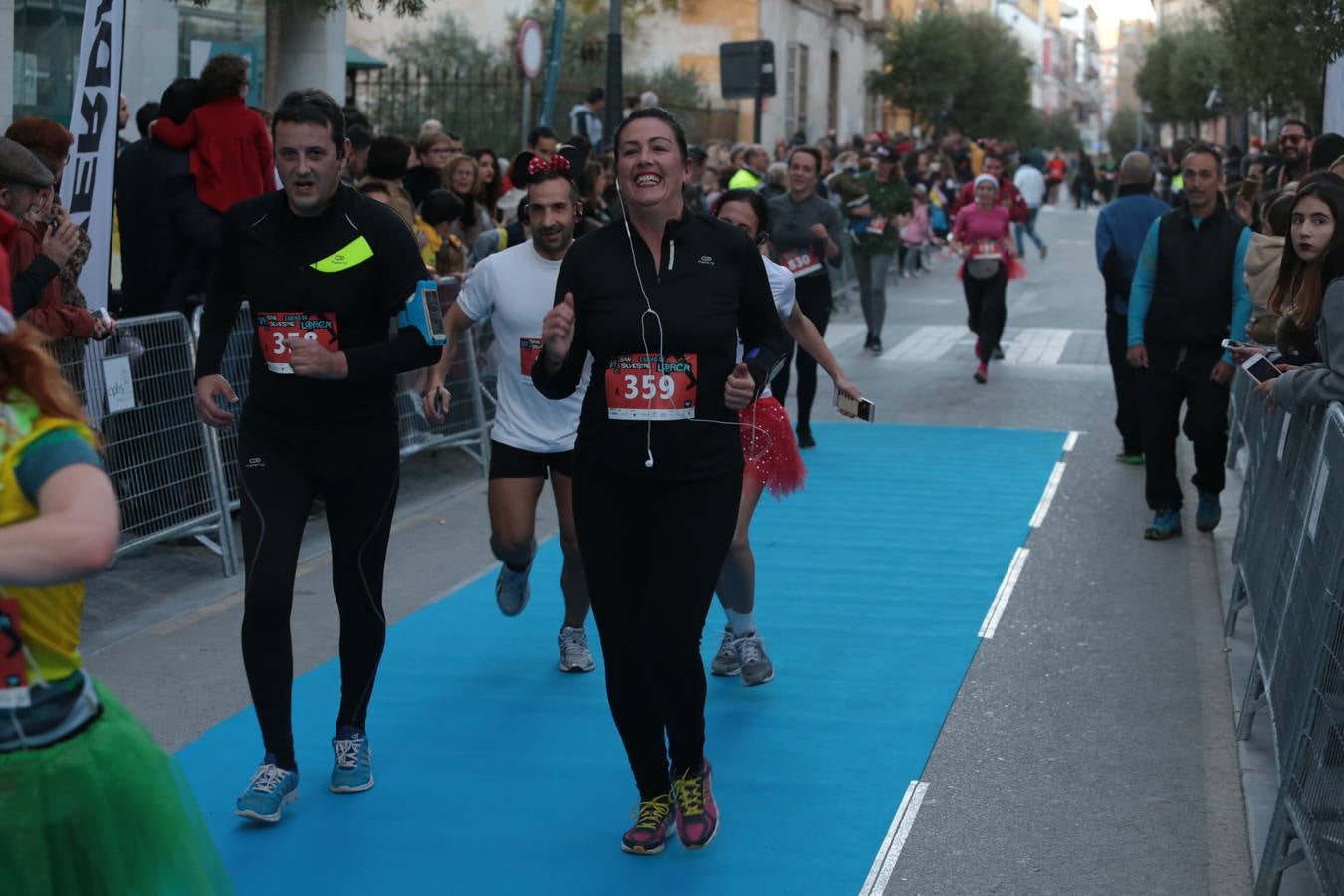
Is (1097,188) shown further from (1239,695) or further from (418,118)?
(1239,695)

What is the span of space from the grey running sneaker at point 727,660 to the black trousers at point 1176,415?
3.43m

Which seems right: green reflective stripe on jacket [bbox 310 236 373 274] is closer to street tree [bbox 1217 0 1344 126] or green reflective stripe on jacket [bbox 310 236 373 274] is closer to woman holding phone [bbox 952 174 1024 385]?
woman holding phone [bbox 952 174 1024 385]

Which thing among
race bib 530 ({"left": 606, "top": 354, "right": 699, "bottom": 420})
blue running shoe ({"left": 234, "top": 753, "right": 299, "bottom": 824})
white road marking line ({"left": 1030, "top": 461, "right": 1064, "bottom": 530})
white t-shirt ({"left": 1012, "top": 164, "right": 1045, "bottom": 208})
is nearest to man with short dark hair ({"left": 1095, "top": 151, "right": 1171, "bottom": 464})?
white road marking line ({"left": 1030, "top": 461, "right": 1064, "bottom": 530})

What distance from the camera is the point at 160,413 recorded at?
331 inches

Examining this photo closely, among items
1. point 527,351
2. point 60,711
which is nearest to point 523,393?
point 527,351

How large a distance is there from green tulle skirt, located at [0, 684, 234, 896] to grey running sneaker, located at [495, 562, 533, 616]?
157 inches

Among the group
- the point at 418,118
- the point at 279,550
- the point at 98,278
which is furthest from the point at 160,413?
the point at 418,118

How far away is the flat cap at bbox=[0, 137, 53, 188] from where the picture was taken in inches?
262

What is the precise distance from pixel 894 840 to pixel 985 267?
36.9 feet

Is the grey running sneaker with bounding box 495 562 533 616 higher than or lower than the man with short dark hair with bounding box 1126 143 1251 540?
lower

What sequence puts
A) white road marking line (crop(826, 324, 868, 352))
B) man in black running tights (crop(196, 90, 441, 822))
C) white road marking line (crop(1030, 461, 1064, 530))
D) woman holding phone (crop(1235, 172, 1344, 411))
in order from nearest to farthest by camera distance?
man in black running tights (crop(196, 90, 441, 822))
woman holding phone (crop(1235, 172, 1344, 411))
white road marking line (crop(1030, 461, 1064, 530))
white road marking line (crop(826, 324, 868, 352))

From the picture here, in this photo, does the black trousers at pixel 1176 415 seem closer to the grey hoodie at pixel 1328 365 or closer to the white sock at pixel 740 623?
the grey hoodie at pixel 1328 365

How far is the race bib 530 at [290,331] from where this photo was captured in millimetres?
5258

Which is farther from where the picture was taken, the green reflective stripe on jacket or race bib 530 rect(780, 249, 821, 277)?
race bib 530 rect(780, 249, 821, 277)
